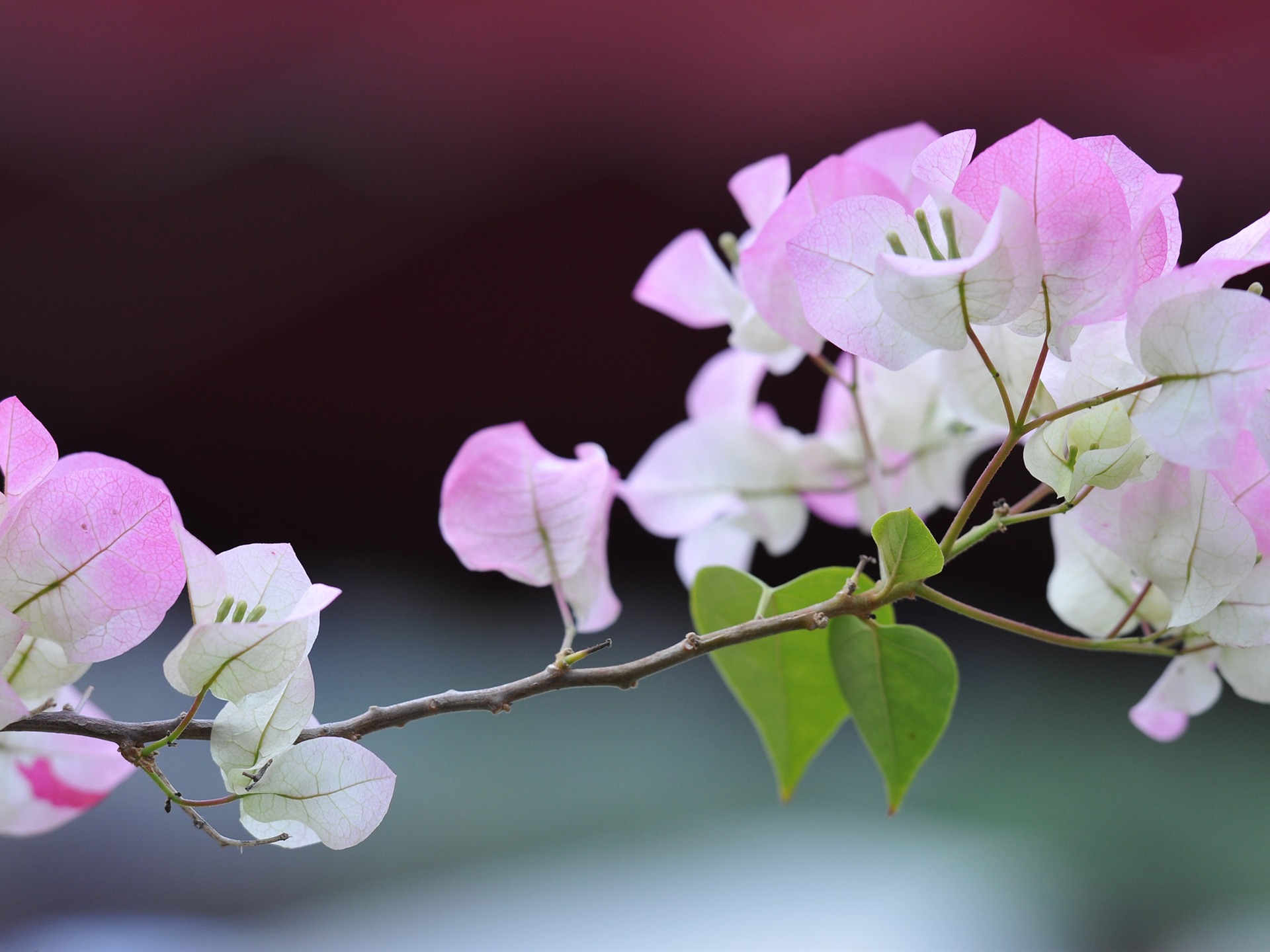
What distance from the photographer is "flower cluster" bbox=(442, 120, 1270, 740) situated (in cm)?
22

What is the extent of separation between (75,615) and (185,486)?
1436 mm

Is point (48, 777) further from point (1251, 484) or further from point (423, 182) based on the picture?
point (423, 182)

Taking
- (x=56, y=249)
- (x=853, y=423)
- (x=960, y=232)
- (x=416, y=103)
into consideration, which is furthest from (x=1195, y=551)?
(x=56, y=249)

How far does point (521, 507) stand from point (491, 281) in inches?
51.5

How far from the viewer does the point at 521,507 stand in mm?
334

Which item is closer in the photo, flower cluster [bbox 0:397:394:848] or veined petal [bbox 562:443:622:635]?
flower cluster [bbox 0:397:394:848]

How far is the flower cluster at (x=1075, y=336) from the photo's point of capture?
0.73 ft

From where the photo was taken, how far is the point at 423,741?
1.21 metres

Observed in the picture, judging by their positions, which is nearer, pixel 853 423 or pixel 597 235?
pixel 853 423

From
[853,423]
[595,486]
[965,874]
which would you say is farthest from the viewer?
[965,874]

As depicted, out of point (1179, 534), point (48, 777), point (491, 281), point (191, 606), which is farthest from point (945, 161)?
point (491, 281)

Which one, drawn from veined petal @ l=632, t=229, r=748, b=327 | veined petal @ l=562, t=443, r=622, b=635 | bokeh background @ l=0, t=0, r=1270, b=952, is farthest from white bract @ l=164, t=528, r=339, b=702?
bokeh background @ l=0, t=0, r=1270, b=952

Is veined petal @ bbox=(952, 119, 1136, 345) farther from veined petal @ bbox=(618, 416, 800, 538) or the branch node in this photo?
veined petal @ bbox=(618, 416, 800, 538)

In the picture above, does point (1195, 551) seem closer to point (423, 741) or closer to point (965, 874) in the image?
point (965, 874)
